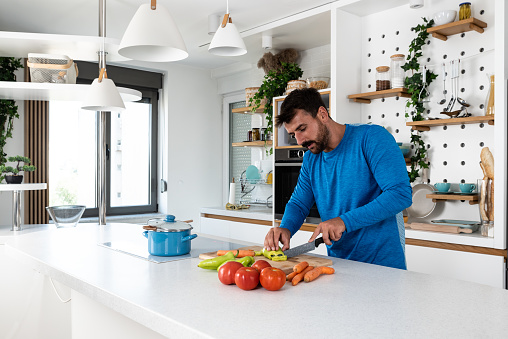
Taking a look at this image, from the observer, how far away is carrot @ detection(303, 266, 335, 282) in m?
1.45

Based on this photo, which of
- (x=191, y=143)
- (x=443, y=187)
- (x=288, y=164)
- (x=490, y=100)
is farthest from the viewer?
(x=191, y=143)

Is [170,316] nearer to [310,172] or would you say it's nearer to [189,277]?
[189,277]

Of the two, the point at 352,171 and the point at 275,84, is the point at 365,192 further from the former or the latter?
the point at 275,84

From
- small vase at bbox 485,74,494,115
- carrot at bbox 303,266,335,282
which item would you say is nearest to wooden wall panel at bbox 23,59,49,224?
carrot at bbox 303,266,335,282

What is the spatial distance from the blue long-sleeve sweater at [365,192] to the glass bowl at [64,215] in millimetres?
1608

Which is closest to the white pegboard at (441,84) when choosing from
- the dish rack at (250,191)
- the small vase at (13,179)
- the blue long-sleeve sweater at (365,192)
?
the blue long-sleeve sweater at (365,192)

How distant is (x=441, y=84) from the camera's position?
334cm

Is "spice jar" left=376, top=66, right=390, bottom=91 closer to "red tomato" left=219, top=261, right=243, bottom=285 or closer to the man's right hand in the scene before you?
the man's right hand

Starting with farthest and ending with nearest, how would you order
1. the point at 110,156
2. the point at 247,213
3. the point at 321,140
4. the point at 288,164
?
1. the point at 110,156
2. the point at 247,213
3. the point at 288,164
4. the point at 321,140

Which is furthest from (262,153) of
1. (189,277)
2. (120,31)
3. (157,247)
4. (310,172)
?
(189,277)

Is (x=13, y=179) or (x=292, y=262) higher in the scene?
(x=13, y=179)

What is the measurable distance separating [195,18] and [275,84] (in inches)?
37.8

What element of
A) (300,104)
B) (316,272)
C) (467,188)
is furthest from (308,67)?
(316,272)

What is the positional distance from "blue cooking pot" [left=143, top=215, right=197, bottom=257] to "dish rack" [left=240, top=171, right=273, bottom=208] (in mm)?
3137
